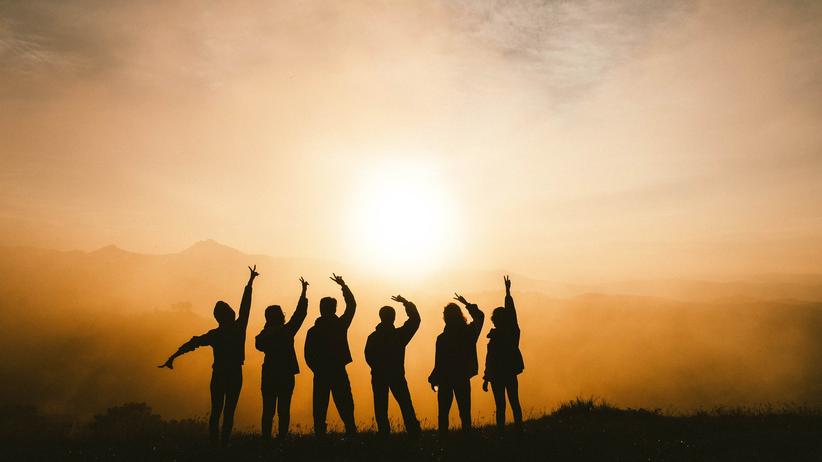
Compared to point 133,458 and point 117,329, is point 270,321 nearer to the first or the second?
point 133,458

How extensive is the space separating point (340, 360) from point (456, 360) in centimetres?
240

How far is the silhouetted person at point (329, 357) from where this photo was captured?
903 centimetres

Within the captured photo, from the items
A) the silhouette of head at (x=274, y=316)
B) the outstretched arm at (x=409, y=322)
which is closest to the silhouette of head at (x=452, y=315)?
the outstretched arm at (x=409, y=322)

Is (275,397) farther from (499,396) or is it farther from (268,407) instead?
(499,396)

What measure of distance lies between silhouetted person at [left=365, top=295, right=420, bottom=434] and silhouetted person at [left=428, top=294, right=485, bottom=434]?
64 cm

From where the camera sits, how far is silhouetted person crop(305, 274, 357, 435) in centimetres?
903

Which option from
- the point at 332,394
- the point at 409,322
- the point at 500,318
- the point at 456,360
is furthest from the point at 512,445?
the point at 332,394

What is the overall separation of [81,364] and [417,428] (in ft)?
651

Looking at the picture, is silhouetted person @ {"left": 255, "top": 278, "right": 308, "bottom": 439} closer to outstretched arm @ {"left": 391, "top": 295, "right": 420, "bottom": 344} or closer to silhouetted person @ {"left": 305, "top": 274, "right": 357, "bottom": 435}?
silhouetted person @ {"left": 305, "top": 274, "right": 357, "bottom": 435}

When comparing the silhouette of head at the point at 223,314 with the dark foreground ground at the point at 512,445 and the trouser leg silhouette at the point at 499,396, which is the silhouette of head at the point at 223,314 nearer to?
the dark foreground ground at the point at 512,445

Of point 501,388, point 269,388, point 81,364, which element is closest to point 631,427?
point 501,388

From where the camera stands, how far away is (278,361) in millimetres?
9133

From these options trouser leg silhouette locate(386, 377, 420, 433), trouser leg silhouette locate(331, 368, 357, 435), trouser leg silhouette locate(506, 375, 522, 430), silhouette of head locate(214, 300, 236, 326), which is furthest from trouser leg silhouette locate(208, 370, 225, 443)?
trouser leg silhouette locate(506, 375, 522, 430)

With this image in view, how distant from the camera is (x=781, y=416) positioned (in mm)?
12398
